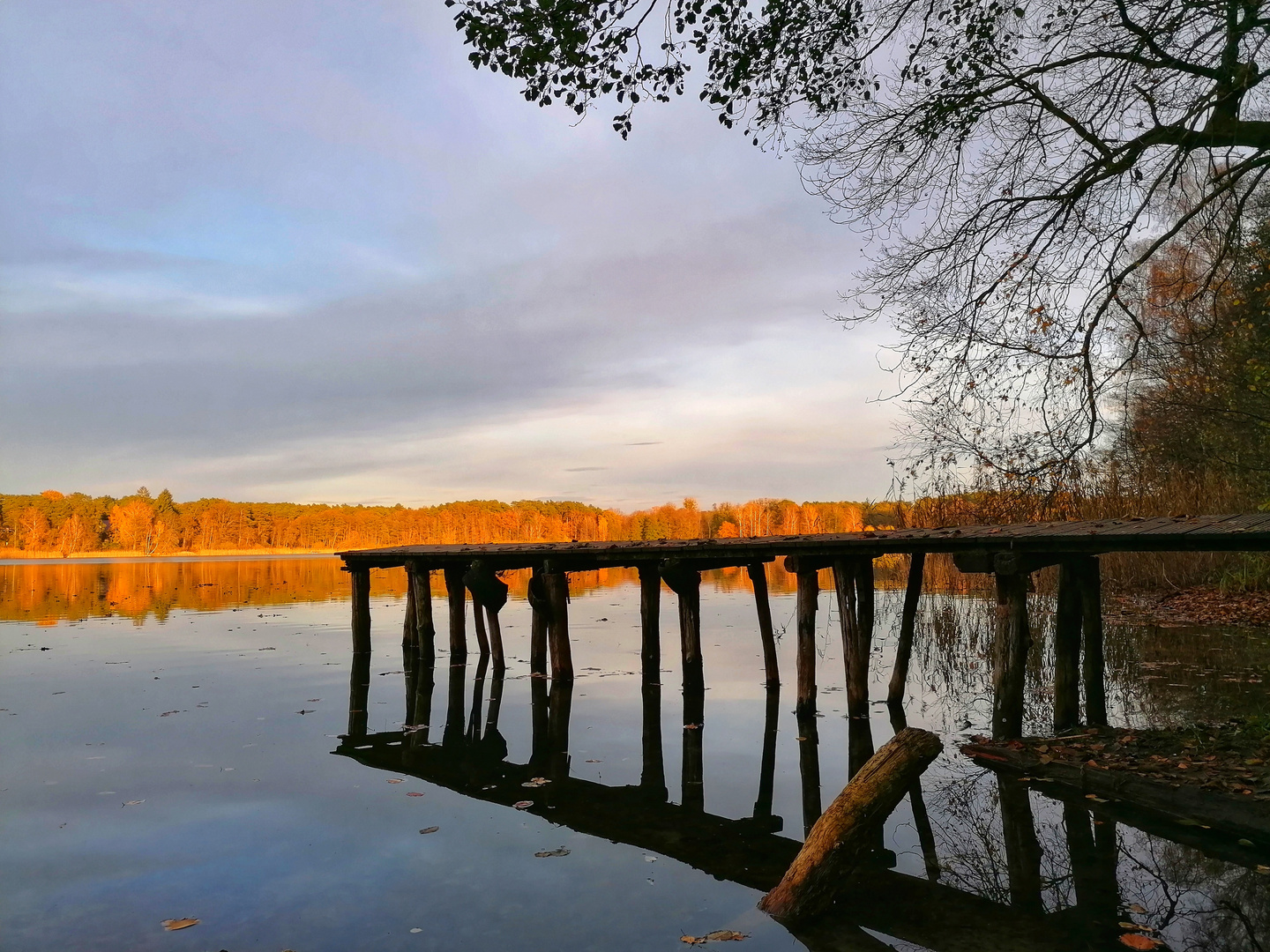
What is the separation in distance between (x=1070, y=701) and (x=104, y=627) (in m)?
23.9

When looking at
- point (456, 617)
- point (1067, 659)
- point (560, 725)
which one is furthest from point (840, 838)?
point (456, 617)

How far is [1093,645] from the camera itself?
1007 centimetres

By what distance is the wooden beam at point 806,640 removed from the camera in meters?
11.9

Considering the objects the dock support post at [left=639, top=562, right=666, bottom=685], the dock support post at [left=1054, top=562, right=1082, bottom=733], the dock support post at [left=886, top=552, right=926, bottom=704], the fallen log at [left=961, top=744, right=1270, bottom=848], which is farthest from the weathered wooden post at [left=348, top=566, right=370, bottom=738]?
the dock support post at [left=1054, top=562, right=1082, bottom=733]

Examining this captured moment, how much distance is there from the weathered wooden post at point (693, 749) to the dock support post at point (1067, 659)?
4.10 meters

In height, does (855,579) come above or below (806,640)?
above

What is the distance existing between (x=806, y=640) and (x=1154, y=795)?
512 cm

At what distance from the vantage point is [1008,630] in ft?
31.8

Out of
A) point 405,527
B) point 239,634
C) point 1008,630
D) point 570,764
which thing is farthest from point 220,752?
point 405,527

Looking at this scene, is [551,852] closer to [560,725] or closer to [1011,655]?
[560,725]

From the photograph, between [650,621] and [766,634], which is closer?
[766,634]

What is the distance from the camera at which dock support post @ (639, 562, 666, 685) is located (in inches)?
577

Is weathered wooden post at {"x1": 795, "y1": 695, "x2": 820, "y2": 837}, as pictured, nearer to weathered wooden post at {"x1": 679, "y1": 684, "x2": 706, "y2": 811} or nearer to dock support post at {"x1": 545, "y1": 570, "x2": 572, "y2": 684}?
weathered wooden post at {"x1": 679, "y1": 684, "x2": 706, "y2": 811}

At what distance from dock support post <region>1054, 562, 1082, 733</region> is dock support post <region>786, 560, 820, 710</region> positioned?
3.11m
